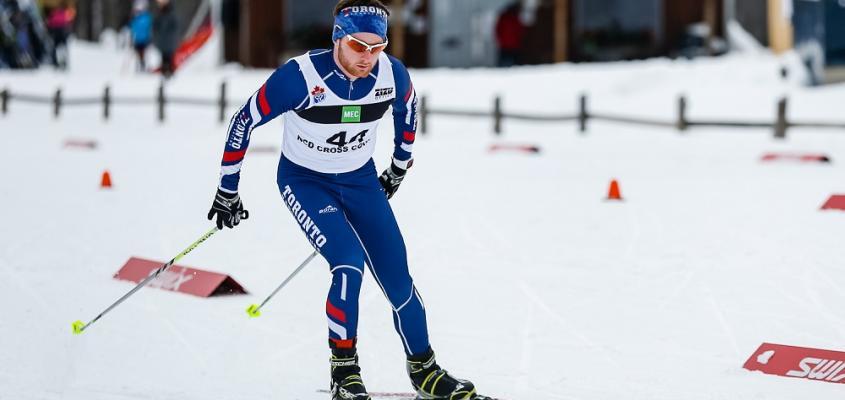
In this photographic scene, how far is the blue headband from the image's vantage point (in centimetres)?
550

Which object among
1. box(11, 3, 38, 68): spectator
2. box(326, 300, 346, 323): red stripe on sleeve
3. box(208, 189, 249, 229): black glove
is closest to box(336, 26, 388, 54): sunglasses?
box(208, 189, 249, 229): black glove

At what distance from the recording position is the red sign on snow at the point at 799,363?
20.9ft

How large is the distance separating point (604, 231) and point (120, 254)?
4.26 meters

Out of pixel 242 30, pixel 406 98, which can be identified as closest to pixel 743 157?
pixel 406 98

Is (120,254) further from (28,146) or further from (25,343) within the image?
(28,146)

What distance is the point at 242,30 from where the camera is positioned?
106 feet

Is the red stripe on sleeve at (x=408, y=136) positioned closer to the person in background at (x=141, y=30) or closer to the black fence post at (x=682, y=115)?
the black fence post at (x=682, y=115)

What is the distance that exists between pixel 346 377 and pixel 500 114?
51.9 feet

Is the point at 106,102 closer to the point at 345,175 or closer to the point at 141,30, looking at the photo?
the point at 141,30

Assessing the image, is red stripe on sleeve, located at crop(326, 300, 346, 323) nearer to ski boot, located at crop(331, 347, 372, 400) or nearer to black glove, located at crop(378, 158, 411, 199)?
ski boot, located at crop(331, 347, 372, 400)

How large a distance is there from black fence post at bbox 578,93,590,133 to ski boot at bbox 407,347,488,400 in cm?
1544

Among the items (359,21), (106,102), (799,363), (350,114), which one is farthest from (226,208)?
(106,102)

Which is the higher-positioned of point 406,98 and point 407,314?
point 406,98

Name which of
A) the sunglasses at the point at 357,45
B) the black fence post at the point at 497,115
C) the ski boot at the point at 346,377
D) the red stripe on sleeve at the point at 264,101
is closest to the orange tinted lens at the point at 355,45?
the sunglasses at the point at 357,45
